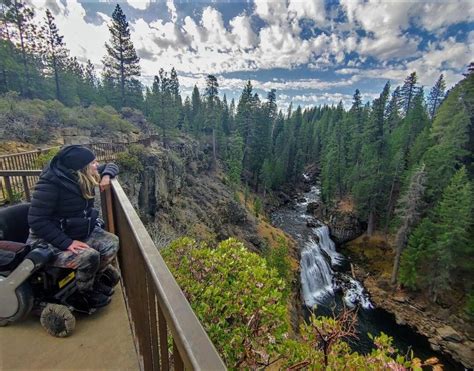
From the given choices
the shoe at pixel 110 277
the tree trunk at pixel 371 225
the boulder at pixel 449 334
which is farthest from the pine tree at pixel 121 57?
the boulder at pixel 449 334

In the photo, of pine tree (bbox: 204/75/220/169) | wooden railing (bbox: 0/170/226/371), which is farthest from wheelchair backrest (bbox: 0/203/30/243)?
pine tree (bbox: 204/75/220/169)

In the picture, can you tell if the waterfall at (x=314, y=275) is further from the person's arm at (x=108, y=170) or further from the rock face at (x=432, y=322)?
the person's arm at (x=108, y=170)

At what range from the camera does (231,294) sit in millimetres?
4344

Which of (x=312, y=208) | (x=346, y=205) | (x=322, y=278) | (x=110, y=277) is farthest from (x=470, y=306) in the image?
(x=110, y=277)

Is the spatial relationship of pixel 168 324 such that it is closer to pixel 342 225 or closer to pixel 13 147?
pixel 13 147

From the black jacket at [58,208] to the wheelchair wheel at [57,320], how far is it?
0.55m

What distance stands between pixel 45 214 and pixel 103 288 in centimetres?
103

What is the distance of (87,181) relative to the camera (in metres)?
2.67

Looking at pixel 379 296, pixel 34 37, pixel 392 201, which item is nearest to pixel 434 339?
pixel 379 296

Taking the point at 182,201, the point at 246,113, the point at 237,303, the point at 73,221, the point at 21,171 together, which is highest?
the point at 246,113

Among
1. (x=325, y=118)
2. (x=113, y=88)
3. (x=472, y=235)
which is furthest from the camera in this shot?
(x=325, y=118)

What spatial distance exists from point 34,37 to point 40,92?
6.11 m

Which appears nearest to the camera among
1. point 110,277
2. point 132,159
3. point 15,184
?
point 110,277

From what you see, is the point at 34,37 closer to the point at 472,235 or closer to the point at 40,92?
the point at 40,92
